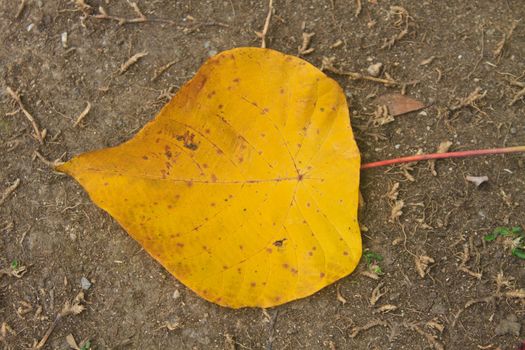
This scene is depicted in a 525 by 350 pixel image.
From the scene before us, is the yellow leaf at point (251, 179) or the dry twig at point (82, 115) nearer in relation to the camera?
the yellow leaf at point (251, 179)

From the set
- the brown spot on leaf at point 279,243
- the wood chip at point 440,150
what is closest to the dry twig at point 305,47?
the wood chip at point 440,150

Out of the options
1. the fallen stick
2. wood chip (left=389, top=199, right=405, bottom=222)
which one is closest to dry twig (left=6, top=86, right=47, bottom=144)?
the fallen stick

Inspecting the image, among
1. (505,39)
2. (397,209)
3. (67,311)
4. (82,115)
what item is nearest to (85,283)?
(67,311)

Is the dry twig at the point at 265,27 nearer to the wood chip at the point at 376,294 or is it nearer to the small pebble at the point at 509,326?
the wood chip at the point at 376,294

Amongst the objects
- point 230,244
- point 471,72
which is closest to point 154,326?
point 230,244

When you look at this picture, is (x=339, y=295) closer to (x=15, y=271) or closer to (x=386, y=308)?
(x=386, y=308)

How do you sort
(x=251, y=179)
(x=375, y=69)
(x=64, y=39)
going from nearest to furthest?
(x=251, y=179), (x=375, y=69), (x=64, y=39)

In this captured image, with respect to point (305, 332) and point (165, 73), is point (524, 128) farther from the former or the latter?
point (165, 73)
